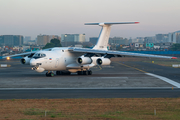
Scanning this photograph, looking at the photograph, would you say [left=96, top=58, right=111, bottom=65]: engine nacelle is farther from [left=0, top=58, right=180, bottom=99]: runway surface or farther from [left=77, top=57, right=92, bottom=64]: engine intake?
[left=0, top=58, right=180, bottom=99]: runway surface

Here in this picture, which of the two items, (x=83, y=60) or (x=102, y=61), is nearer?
(x=83, y=60)

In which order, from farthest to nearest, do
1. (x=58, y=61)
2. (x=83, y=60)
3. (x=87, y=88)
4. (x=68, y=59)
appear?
1. (x=68, y=59)
2. (x=83, y=60)
3. (x=58, y=61)
4. (x=87, y=88)

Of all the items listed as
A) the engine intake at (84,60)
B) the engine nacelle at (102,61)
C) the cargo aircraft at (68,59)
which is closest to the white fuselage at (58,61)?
the cargo aircraft at (68,59)

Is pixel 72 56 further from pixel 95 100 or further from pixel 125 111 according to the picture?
pixel 125 111

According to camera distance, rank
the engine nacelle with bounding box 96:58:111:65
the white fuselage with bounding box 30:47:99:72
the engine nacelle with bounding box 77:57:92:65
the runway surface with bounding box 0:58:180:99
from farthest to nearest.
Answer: the engine nacelle with bounding box 96:58:111:65, the engine nacelle with bounding box 77:57:92:65, the white fuselage with bounding box 30:47:99:72, the runway surface with bounding box 0:58:180:99

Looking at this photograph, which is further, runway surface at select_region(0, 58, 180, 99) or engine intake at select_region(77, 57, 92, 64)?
engine intake at select_region(77, 57, 92, 64)

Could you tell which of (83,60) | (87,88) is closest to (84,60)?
(83,60)

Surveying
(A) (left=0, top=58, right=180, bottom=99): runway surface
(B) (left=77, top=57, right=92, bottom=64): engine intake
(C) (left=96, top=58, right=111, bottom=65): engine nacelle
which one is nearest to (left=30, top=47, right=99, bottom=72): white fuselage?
(B) (left=77, top=57, right=92, bottom=64): engine intake

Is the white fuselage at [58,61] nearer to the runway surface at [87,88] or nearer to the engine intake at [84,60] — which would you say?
the engine intake at [84,60]

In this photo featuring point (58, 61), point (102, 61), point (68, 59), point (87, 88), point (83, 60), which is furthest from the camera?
point (68, 59)

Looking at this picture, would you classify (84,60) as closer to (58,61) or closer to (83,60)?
(83,60)

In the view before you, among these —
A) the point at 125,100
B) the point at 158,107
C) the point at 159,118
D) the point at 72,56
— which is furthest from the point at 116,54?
the point at 159,118

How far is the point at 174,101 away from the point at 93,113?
5892 mm

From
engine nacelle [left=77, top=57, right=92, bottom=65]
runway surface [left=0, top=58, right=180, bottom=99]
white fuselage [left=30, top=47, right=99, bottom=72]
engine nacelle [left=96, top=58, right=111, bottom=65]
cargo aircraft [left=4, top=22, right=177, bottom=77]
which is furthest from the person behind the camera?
engine nacelle [left=96, top=58, right=111, bottom=65]
